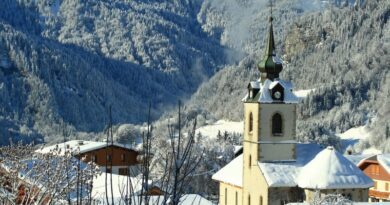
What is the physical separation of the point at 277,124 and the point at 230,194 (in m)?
6.42

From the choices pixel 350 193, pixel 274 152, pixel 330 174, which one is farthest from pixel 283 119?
pixel 350 193

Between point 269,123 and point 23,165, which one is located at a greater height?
point 269,123

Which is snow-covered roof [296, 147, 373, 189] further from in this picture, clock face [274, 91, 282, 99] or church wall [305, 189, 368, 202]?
clock face [274, 91, 282, 99]

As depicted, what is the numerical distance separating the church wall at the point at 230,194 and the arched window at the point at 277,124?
182 inches

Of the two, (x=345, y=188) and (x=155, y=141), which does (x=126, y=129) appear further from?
(x=345, y=188)

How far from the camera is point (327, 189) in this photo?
185 feet

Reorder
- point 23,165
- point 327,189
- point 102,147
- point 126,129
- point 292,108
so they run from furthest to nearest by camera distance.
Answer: point 126,129 < point 102,147 < point 292,108 < point 327,189 < point 23,165

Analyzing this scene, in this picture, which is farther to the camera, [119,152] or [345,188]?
[119,152]

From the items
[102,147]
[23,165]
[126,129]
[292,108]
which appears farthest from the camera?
[126,129]

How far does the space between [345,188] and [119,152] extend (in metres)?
55.8

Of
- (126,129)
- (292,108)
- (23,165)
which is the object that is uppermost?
(126,129)

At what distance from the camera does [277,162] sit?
195ft

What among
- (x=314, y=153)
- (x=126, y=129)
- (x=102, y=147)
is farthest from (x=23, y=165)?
(x=126, y=129)

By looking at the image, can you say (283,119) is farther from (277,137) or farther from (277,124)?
(277,137)
